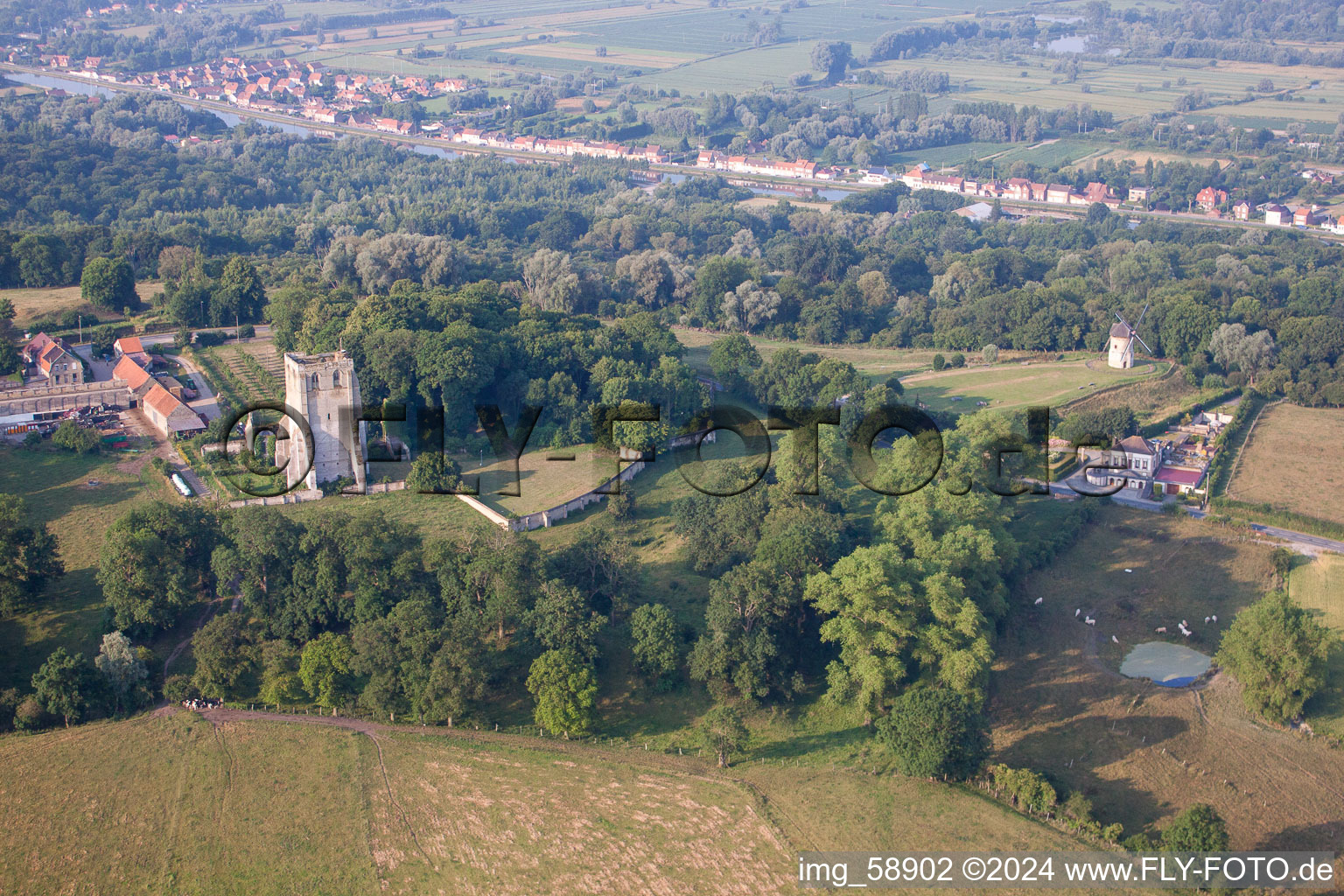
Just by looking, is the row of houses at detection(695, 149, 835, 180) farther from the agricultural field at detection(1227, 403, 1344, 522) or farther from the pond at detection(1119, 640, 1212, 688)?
the pond at detection(1119, 640, 1212, 688)

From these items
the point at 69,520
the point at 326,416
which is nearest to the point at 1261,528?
the point at 326,416

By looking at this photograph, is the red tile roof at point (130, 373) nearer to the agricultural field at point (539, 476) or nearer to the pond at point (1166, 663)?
the agricultural field at point (539, 476)

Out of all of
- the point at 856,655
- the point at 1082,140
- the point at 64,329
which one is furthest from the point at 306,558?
the point at 1082,140

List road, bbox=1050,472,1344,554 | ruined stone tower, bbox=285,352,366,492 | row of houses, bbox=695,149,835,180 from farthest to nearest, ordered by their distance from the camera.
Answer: row of houses, bbox=695,149,835,180 < road, bbox=1050,472,1344,554 < ruined stone tower, bbox=285,352,366,492

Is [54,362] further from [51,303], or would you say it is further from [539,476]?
[539,476]

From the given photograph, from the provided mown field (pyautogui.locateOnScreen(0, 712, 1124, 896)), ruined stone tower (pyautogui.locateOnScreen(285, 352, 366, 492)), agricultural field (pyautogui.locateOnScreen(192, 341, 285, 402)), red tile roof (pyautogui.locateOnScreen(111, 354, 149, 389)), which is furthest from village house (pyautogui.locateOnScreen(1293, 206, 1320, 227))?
red tile roof (pyautogui.locateOnScreen(111, 354, 149, 389))

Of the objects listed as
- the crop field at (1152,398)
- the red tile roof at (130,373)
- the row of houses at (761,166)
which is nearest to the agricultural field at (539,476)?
the red tile roof at (130,373)

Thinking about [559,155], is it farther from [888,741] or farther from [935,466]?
[888,741]
